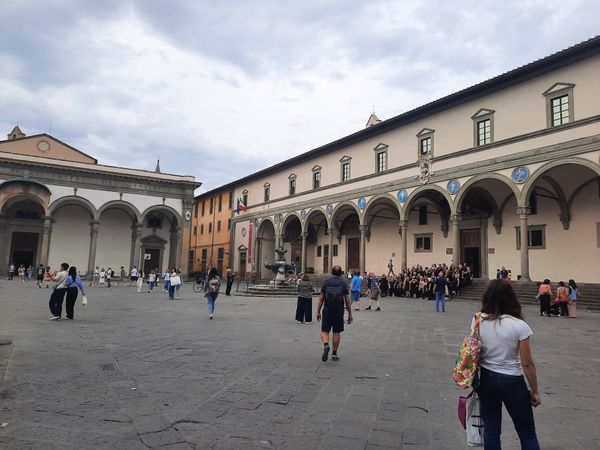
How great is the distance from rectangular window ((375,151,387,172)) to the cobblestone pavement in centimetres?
1919

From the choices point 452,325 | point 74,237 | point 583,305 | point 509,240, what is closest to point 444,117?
point 509,240

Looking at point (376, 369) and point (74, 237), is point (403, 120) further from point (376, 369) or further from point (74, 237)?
point (74, 237)

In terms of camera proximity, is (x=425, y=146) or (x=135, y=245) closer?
(x=425, y=146)

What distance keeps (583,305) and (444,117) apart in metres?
11.8

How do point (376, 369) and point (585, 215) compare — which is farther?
point (585, 215)

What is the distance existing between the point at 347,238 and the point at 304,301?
75.7ft

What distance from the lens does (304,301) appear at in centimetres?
1085

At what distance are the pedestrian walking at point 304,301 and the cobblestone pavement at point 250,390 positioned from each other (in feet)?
5.45

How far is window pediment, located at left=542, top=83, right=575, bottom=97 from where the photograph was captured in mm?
17891

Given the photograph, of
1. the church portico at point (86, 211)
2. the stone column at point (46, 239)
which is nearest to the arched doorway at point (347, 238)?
the church portico at point (86, 211)

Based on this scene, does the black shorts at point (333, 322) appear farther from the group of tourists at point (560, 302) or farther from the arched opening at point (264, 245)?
the arched opening at point (264, 245)

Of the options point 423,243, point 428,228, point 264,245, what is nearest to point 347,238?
point 423,243

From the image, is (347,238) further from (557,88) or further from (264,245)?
(557,88)

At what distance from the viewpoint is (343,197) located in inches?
1194
